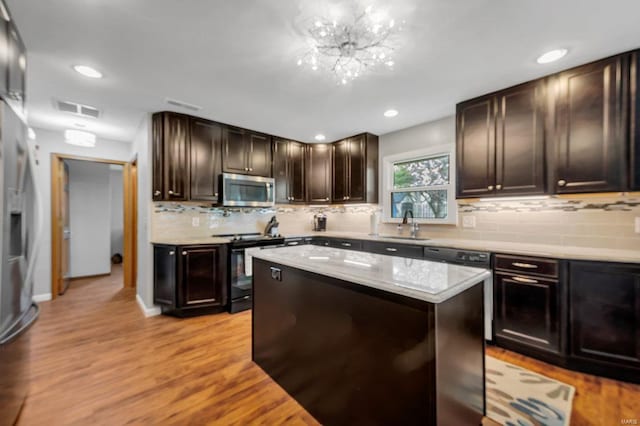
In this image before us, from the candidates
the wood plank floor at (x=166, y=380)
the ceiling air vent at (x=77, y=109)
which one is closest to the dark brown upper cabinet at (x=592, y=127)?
the wood plank floor at (x=166, y=380)

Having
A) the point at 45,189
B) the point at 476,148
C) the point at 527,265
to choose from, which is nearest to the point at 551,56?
the point at 476,148

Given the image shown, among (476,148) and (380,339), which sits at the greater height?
(476,148)

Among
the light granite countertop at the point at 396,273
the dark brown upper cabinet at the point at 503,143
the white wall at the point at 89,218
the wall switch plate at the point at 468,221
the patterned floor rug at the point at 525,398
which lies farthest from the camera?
the white wall at the point at 89,218

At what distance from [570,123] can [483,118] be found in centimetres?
69

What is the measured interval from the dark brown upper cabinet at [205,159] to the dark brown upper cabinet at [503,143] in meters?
3.00

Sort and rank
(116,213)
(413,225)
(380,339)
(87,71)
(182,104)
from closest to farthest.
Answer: (380,339)
(87,71)
(182,104)
(413,225)
(116,213)

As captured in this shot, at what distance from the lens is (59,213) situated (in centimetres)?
391

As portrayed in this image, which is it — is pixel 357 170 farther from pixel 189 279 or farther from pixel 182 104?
pixel 189 279

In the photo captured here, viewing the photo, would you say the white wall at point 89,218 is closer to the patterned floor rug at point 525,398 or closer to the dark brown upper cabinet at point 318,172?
the dark brown upper cabinet at point 318,172

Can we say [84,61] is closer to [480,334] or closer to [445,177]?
[480,334]

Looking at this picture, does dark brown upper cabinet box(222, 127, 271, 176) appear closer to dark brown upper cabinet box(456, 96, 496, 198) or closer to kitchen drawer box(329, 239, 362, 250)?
kitchen drawer box(329, 239, 362, 250)

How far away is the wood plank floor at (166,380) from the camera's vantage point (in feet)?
5.13

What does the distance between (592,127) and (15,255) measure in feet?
13.3

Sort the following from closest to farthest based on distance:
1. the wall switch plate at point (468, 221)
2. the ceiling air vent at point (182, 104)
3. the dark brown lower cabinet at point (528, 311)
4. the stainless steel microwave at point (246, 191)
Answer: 1. the dark brown lower cabinet at point (528, 311)
2. the ceiling air vent at point (182, 104)
3. the wall switch plate at point (468, 221)
4. the stainless steel microwave at point (246, 191)
